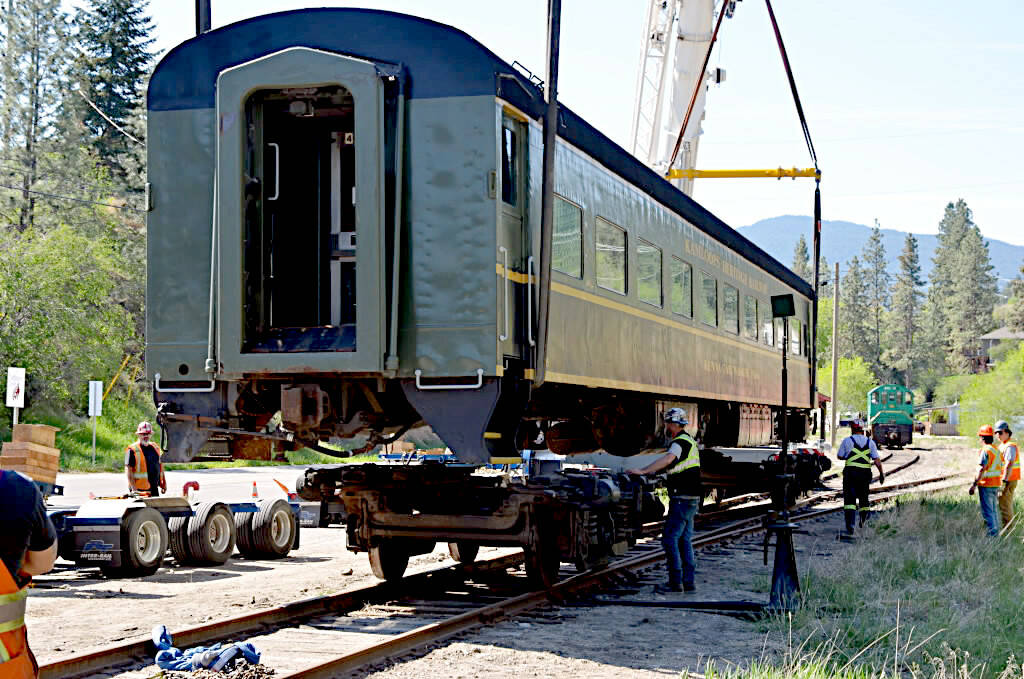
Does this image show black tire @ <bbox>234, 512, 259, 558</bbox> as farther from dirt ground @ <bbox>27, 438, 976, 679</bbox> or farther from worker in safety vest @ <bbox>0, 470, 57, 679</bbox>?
worker in safety vest @ <bbox>0, 470, 57, 679</bbox>

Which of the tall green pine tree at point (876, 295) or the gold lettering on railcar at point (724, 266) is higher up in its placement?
the tall green pine tree at point (876, 295)

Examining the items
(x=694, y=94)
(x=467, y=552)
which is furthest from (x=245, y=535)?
(x=694, y=94)

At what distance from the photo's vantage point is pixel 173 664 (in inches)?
281

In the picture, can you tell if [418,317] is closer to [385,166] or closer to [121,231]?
[385,166]

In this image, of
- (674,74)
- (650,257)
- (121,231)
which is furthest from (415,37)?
(121,231)

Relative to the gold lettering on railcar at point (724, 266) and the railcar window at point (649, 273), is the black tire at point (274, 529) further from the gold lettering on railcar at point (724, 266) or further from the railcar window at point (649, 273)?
the gold lettering on railcar at point (724, 266)

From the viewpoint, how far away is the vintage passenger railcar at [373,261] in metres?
8.88

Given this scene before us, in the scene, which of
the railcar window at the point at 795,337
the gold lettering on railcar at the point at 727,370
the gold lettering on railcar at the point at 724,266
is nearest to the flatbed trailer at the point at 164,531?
the gold lettering on railcar at the point at 727,370

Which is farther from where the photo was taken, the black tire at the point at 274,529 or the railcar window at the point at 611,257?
the black tire at the point at 274,529

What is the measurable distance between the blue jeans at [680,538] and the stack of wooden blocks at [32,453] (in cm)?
634

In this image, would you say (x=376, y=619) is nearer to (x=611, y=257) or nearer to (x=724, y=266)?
(x=611, y=257)

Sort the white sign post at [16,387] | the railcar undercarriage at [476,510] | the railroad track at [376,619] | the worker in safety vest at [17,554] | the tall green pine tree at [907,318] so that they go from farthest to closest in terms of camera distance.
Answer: the tall green pine tree at [907,318] → the white sign post at [16,387] → the railcar undercarriage at [476,510] → the railroad track at [376,619] → the worker in safety vest at [17,554]

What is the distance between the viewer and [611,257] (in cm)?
1127

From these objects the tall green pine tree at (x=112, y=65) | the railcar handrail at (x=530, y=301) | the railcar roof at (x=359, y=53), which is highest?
the tall green pine tree at (x=112, y=65)
